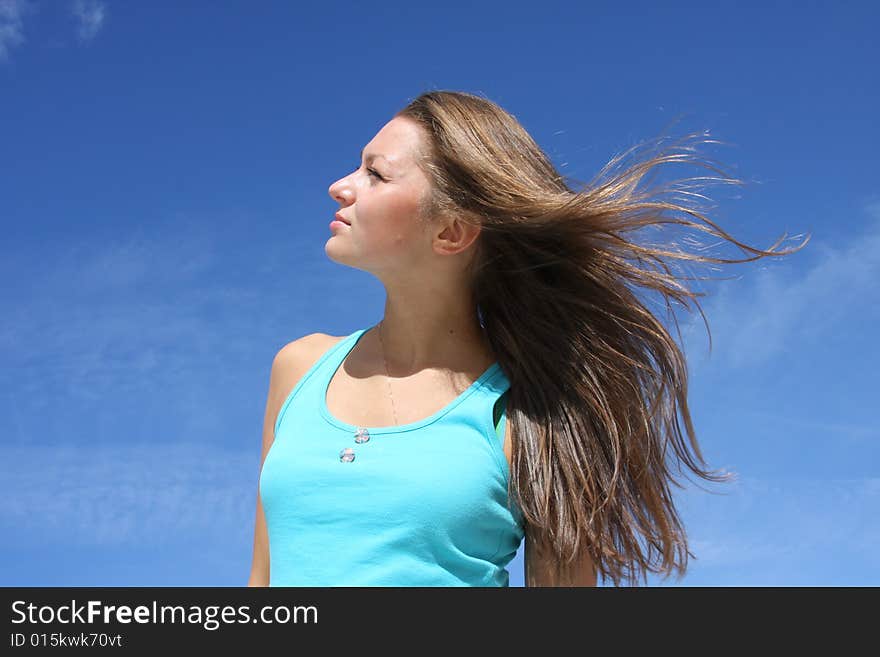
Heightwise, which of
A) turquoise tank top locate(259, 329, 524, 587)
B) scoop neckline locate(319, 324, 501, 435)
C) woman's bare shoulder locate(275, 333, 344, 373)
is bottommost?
turquoise tank top locate(259, 329, 524, 587)

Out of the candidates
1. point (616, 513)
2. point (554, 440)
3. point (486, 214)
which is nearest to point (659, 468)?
point (616, 513)

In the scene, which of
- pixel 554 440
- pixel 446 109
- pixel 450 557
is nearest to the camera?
pixel 450 557

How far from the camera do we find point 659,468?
3859 mm

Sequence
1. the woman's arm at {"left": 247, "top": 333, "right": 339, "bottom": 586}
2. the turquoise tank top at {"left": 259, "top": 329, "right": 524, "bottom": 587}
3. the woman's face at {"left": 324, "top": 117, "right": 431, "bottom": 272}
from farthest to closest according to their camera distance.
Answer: the woman's arm at {"left": 247, "top": 333, "right": 339, "bottom": 586} < the woman's face at {"left": 324, "top": 117, "right": 431, "bottom": 272} < the turquoise tank top at {"left": 259, "top": 329, "right": 524, "bottom": 587}

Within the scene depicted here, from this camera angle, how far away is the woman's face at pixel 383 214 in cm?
367

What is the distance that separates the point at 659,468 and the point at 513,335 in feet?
2.49

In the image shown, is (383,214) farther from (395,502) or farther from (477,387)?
(395,502)

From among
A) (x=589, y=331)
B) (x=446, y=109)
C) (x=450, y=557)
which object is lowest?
(x=450, y=557)

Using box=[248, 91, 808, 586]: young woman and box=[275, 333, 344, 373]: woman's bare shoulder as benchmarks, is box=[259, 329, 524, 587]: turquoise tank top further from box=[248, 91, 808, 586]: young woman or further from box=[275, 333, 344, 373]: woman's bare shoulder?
box=[275, 333, 344, 373]: woman's bare shoulder

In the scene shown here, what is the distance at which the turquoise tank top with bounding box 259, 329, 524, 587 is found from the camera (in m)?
3.33

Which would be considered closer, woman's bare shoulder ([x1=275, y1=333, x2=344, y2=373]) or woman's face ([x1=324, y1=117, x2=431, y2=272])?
woman's face ([x1=324, y1=117, x2=431, y2=272])

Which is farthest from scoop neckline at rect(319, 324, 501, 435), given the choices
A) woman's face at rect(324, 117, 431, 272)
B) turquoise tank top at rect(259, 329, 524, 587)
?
woman's face at rect(324, 117, 431, 272)
